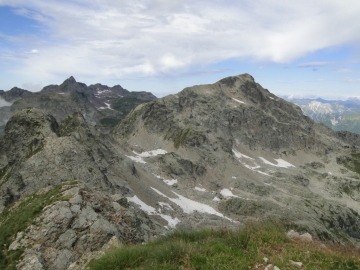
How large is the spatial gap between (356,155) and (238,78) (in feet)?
255

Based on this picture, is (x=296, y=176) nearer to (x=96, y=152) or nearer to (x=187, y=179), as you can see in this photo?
(x=187, y=179)

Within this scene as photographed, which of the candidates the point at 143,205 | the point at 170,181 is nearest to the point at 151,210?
the point at 143,205

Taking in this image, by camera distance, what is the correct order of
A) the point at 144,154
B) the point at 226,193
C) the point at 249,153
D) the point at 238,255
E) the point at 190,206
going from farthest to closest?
1. the point at 249,153
2. the point at 144,154
3. the point at 226,193
4. the point at 190,206
5. the point at 238,255

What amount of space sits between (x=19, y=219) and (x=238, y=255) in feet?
62.4

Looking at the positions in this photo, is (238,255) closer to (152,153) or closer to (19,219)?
(19,219)

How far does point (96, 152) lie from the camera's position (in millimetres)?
60656

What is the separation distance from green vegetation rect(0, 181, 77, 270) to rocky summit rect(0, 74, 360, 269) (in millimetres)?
168

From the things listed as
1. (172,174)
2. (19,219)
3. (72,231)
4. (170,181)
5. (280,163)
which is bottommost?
(280,163)

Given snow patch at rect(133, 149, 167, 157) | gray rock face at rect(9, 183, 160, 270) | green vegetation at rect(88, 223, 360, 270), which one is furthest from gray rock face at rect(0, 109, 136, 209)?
snow patch at rect(133, 149, 167, 157)

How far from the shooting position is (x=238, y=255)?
32.9ft

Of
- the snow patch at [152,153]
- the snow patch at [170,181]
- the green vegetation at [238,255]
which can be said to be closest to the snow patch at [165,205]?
the snow patch at [170,181]

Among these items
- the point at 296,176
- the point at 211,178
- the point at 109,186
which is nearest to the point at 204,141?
the point at 211,178

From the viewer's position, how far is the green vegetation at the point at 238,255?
943cm

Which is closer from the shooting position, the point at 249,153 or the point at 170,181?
the point at 170,181
